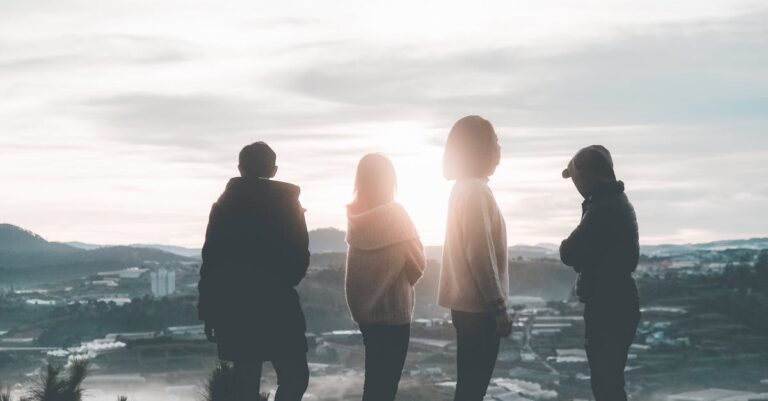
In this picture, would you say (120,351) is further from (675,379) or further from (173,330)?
(675,379)

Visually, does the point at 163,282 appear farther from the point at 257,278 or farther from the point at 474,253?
the point at 474,253

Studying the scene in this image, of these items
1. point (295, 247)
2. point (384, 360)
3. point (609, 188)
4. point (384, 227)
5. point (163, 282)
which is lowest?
point (163, 282)

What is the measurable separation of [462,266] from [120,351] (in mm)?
50616

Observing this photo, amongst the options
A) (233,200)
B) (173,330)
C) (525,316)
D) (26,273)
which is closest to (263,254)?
→ (233,200)

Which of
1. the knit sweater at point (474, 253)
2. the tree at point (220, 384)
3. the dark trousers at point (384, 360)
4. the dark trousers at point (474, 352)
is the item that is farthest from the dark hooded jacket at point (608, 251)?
the tree at point (220, 384)

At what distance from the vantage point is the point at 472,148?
5.81m

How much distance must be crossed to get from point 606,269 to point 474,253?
2.93 feet

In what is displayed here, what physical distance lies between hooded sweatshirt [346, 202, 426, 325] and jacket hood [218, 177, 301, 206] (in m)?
0.51

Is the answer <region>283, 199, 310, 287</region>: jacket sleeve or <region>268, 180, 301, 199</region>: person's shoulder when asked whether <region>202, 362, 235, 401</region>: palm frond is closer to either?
<region>283, 199, 310, 287</region>: jacket sleeve

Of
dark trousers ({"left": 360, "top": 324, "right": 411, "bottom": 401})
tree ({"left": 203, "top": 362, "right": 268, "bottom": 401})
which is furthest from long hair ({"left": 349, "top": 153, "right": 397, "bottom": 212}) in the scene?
tree ({"left": 203, "top": 362, "right": 268, "bottom": 401})

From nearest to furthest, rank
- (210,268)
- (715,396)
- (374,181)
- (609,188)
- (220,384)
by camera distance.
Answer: (609,188) → (374,181) → (210,268) → (220,384) → (715,396)

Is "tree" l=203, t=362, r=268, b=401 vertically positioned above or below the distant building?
above

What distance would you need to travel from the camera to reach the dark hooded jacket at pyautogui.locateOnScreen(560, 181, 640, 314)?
580 cm

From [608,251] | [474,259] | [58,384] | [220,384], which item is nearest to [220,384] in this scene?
[220,384]
